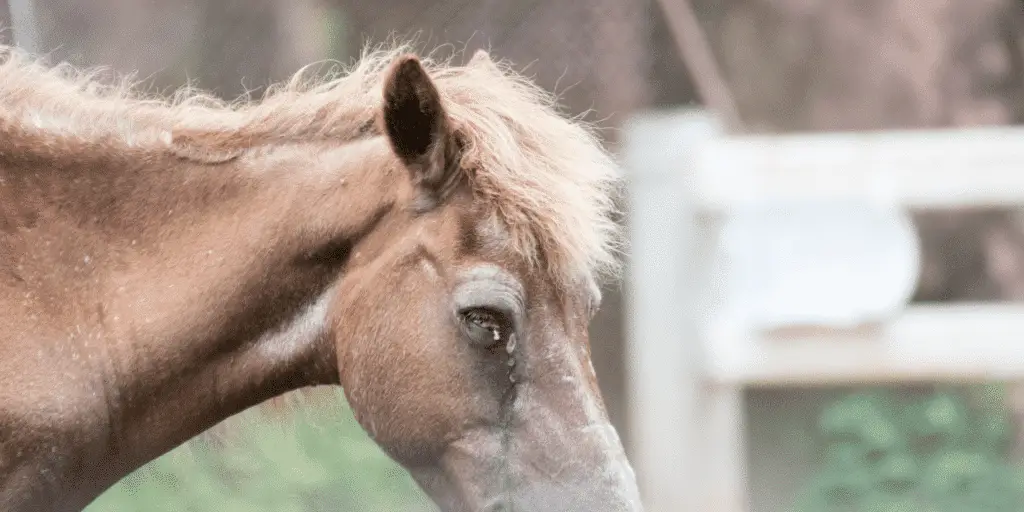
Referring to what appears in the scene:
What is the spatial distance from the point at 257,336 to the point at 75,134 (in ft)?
1.61

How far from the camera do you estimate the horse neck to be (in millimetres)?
2316

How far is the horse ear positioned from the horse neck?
7 cm

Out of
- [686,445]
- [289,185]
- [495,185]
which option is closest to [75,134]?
[289,185]

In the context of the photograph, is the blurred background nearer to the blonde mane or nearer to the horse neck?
the blonde mane

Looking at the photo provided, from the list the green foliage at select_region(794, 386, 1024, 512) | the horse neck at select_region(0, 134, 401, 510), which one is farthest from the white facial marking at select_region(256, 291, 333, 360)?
the green foliage at select_region(794, 386, 1024, 512)

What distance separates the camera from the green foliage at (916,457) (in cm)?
475

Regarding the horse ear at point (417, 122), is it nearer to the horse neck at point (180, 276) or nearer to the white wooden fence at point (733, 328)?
the horse neck at point (180, 276)

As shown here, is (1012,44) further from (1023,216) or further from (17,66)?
(17,66)

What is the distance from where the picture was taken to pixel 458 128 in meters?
2.35

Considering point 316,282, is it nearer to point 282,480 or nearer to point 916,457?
point 282,480

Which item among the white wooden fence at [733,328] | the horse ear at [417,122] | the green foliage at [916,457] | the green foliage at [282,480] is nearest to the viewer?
the horse ear at [417,122]

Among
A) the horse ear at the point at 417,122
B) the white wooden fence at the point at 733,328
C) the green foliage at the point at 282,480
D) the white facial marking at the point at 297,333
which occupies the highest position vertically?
the white wooden fence at the point at 733,328

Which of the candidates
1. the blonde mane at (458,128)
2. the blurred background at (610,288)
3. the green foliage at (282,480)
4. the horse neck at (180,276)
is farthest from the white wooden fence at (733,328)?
the horse neck at (180,276)

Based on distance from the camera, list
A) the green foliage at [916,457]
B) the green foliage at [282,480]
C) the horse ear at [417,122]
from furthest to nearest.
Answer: the green foliage at [916,457] → the green foliage at [282,480] → the horse ear at [417,122]
